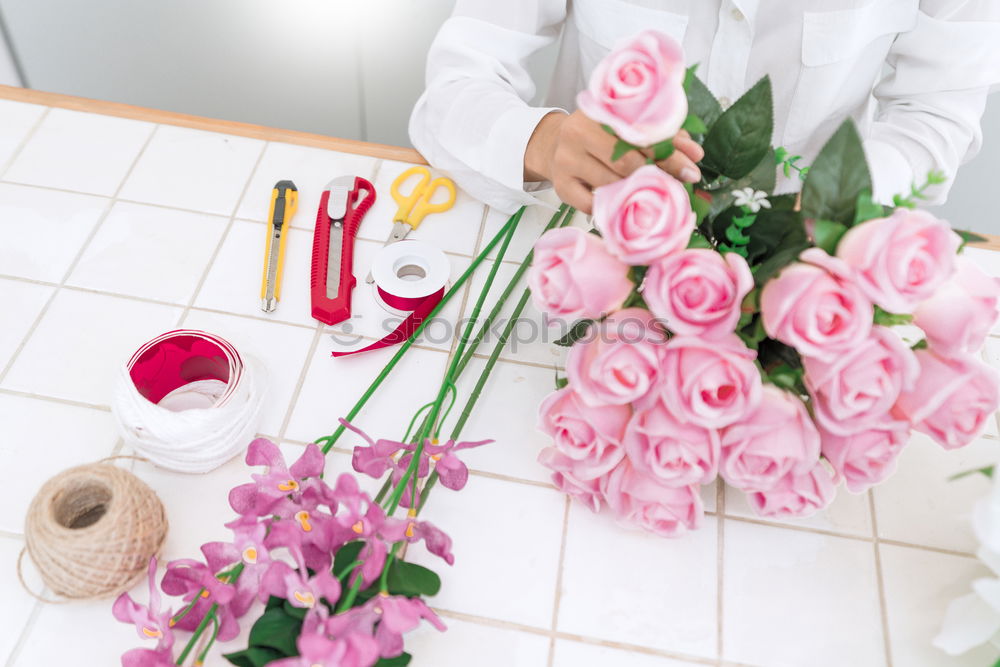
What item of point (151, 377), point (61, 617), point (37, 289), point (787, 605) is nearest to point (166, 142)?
point (37, 289)

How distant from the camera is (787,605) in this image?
57cm

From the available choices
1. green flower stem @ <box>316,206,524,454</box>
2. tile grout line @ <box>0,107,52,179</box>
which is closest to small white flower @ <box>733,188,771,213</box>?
green flower stem @ <box>316,206,524,454</box>

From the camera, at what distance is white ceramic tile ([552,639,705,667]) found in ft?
1.78

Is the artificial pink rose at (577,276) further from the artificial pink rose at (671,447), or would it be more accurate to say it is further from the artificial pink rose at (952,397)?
the artificial pink rose at (952,397)

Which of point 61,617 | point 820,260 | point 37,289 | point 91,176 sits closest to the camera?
point 820,260

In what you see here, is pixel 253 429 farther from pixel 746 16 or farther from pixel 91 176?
pixel 746 16

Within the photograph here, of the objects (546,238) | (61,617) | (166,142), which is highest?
(546,238)

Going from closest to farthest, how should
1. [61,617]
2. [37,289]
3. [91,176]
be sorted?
1. [61,617]
2. [37,289]
3. [91,176]

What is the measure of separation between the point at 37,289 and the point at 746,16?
2.62 ft

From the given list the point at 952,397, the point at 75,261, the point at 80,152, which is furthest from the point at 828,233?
the point at 80,152

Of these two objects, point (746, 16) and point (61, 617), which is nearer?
point (61, 617)

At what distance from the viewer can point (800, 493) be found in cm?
52

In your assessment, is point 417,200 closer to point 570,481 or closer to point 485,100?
point 485,100

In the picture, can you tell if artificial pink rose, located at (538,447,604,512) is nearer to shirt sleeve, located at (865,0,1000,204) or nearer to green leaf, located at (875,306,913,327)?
green leaf, located at (875,306,913,327)
